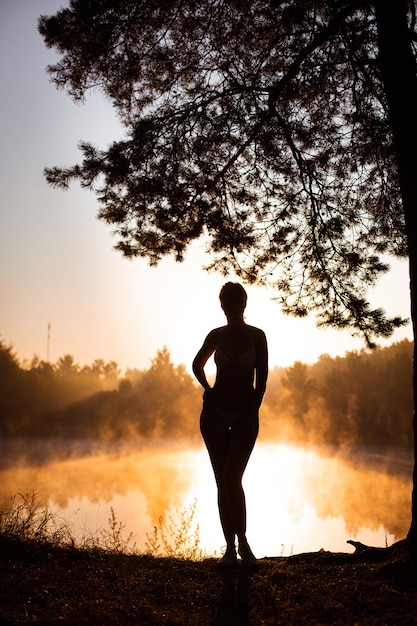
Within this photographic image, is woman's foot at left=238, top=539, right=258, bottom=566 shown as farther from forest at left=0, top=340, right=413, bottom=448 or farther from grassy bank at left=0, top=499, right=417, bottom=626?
forest at left=0, top=340, right=413, bottom=448

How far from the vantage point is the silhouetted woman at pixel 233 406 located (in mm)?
4184

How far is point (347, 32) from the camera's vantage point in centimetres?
605

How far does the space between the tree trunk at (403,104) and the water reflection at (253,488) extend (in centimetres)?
1464

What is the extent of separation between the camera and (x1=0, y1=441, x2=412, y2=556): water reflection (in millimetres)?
24594

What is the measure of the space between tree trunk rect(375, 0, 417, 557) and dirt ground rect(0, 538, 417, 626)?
796 millimetres

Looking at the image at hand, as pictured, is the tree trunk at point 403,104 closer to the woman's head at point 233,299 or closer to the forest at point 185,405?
the woman's head at point 233,299

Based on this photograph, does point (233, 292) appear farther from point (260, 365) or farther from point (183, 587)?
point (183, 587)

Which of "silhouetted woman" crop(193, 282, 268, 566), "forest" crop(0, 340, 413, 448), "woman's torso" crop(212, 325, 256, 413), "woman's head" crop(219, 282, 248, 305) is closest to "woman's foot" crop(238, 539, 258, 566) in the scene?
"silhouetted woman" crop(193, 282, 268, 566)

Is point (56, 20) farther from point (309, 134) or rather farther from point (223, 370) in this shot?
point (223, 370)

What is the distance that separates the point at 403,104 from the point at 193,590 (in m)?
4.43

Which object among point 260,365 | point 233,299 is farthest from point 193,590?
point 233,299

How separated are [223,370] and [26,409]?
5209 centimetres

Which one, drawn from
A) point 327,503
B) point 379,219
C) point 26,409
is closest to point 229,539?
point 379,219

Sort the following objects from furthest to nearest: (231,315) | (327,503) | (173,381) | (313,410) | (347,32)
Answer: (173,381) < (313,410) < (327,503) < (347,32) < (231,315)
